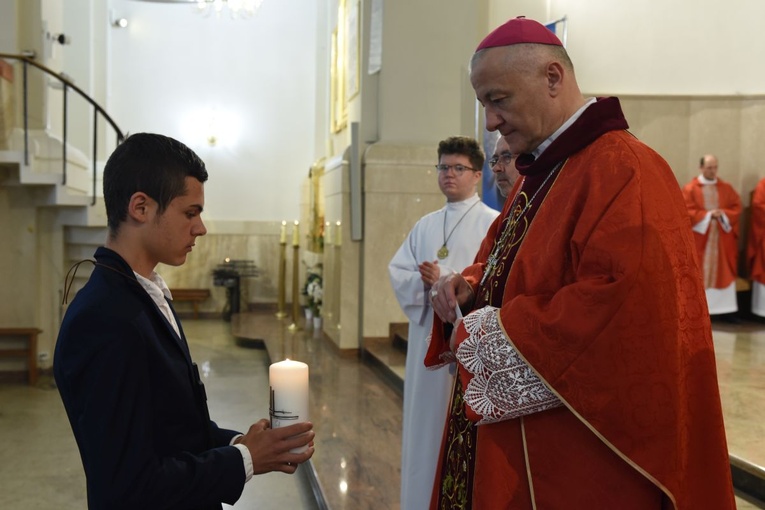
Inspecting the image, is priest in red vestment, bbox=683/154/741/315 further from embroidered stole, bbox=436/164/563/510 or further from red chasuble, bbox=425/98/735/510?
red chasuble, bbox=425/98/735/510

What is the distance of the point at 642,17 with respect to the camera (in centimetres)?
847

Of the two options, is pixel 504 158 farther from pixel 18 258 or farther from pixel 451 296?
pixel 18 258

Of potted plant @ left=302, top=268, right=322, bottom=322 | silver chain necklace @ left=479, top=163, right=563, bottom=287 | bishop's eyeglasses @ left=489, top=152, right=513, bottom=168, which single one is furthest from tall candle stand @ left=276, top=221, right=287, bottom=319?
silver chain necklace @ left=479, top=163, right=563, bottom=287

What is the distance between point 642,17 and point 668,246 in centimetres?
Answer: 811

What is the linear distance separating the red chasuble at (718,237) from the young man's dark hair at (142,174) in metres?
7.26

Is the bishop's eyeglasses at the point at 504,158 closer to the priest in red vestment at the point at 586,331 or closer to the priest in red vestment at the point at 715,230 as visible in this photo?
the priest in red vestment at the point at 586,331

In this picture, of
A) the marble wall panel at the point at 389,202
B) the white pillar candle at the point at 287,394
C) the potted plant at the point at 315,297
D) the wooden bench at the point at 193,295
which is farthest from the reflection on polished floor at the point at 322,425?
the wooden bench at the point at 193,295

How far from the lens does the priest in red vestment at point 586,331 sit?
4.25 ft

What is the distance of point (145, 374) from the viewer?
1.21 m

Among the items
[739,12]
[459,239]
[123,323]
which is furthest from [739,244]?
[123,323]

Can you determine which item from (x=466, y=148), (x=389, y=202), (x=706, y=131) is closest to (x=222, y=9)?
(x=389, y=202)

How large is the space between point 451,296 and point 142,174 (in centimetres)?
80

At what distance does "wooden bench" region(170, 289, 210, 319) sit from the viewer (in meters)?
11.2

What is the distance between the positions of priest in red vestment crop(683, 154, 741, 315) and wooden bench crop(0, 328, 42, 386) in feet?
22.6
